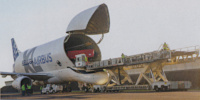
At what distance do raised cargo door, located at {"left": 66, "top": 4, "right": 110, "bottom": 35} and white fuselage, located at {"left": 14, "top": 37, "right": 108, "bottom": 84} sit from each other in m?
2.98

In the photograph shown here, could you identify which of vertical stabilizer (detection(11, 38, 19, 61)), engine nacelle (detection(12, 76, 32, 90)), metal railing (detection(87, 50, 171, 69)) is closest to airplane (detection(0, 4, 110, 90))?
engine nacelle (detection(12, 76, 32, 90))

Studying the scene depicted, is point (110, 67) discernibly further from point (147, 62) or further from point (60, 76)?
point (60, 76)

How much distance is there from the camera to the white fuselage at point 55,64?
1371 inches

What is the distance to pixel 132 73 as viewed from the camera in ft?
160

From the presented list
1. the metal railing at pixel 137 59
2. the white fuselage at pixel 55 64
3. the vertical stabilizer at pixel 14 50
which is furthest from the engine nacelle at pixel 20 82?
the vertical stabilizer at pixel 14 50

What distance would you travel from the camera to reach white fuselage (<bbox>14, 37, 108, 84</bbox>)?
34.8m

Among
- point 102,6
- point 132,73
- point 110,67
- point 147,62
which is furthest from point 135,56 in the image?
point 132,73

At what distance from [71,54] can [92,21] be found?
245 inches

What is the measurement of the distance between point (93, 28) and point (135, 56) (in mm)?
12816

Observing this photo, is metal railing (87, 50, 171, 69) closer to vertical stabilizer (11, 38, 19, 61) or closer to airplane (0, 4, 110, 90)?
airplane (0, 4, 110, 90)

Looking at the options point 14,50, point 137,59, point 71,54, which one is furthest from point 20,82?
point 14,50

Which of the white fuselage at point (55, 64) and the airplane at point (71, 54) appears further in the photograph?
the airplane at point (71, 54)

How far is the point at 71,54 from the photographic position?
40062mm

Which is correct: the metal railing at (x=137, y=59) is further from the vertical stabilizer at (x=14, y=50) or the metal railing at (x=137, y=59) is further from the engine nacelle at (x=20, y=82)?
the vertical stabilizer at (x=14, y=50)
